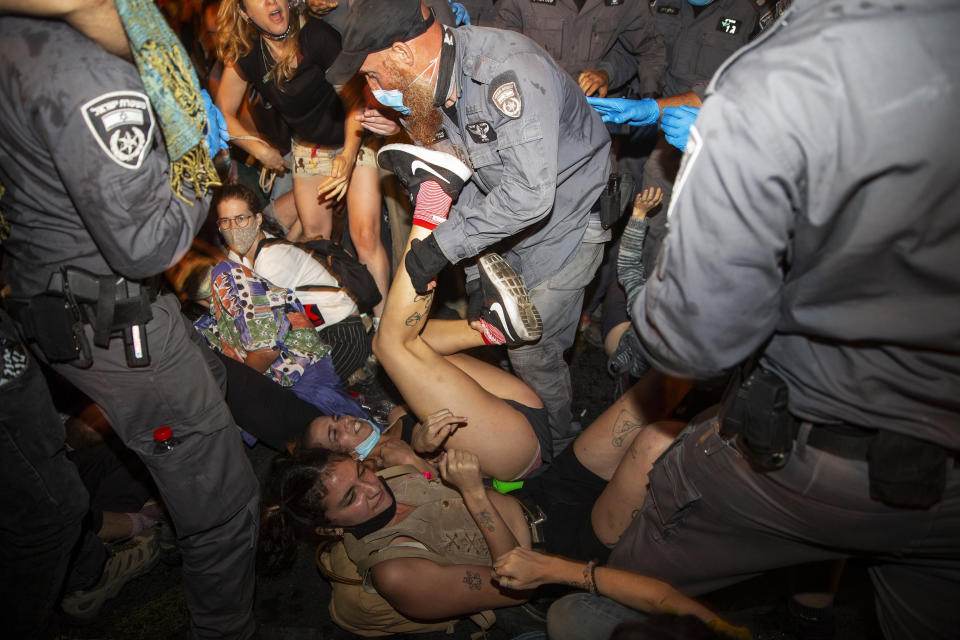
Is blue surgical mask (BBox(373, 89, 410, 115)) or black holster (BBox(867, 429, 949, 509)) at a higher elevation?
blue surgical mask (BBox(373, 89, 410, 115))

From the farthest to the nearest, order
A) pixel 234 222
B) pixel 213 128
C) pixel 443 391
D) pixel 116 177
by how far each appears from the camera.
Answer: pixel 234 222 < pixel 443 391 < pixel 213 128 < pixel 116 177

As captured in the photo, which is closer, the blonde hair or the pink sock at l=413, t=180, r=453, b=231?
the pink sock at l=413, t=180, r=453, b=231

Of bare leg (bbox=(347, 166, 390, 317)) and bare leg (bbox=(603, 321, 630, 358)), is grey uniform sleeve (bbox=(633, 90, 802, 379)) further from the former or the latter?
bare leg (bbox=(347, 166, 390, 317))

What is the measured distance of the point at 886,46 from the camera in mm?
853

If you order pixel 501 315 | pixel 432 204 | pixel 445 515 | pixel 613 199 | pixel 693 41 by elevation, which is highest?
pixel 693 41

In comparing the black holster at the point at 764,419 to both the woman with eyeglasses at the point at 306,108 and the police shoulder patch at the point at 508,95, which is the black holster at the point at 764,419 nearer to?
the police shoulder patch at the point at 508,95

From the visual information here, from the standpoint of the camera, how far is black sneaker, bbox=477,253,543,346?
2.14 meters

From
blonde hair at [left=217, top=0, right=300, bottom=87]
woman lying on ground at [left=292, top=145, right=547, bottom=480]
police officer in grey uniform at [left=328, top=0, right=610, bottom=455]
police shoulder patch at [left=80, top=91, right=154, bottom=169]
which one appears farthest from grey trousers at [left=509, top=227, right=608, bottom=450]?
blonde hair at [left=217, top=0, right=300, bottom=87]

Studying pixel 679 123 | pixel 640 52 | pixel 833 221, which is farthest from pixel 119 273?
pixel 640 52

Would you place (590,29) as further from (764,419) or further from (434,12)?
(764,419)

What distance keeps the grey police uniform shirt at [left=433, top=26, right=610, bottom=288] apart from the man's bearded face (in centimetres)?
6

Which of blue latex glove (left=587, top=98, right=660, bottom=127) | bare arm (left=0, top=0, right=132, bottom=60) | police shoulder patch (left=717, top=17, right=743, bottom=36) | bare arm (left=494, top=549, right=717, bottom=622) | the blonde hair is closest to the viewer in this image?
bare arm (left=0, top=0, right=132, bottom=60)

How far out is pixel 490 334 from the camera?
2.29m

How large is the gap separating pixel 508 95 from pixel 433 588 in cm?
171
